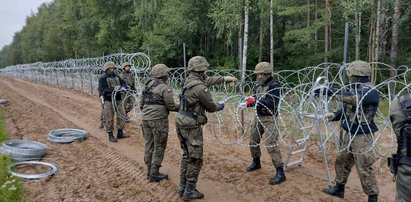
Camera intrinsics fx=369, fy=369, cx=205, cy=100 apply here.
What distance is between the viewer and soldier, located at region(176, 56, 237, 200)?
16.0 feet

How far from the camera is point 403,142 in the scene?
2775 millimetres

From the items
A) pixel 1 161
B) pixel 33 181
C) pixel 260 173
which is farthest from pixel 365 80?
pixel 1 161

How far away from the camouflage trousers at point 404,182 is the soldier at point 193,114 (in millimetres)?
2558

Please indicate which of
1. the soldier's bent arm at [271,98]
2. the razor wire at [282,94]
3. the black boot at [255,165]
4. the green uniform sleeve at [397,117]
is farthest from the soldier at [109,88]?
the green uniform sleeve at [397,117]

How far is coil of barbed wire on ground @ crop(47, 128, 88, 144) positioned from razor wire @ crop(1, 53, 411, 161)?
3.58ft

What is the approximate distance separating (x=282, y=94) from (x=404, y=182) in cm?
337

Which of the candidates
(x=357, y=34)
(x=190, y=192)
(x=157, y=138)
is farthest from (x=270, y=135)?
(x=357, y=34)

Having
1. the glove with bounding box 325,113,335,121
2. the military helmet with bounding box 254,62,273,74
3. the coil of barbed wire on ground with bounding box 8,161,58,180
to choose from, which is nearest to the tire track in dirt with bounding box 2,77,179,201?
the coil of barbed wire on ground with bounding box 8,161,58,180

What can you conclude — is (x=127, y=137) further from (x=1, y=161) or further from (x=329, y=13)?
(x=329, y=13)

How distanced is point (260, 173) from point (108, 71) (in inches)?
179

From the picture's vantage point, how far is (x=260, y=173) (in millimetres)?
6082

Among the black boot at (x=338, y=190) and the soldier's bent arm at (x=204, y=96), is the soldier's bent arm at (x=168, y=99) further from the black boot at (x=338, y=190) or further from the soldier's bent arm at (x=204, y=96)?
the black boot at (x=338, y=190)

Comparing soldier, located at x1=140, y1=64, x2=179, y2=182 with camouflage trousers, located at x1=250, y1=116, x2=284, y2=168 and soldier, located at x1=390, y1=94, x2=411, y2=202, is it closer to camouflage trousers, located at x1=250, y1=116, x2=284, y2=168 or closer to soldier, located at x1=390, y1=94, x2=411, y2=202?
camouflage trousers, located at x1=250, y1=116, x2=284, y2=168

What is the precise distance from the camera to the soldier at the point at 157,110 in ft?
18.5
